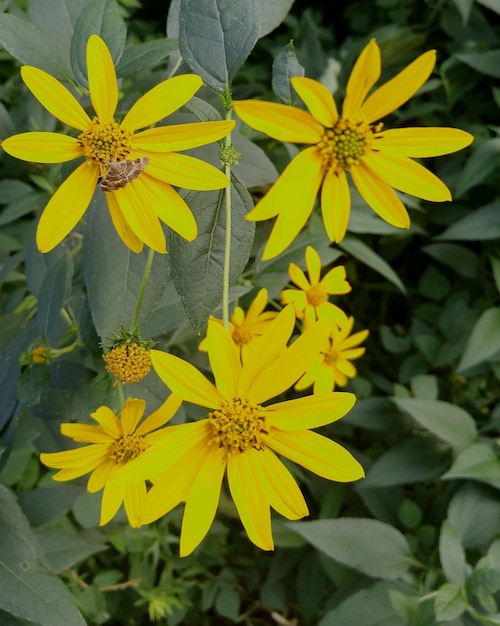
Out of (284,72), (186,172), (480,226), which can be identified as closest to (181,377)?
(186,172)

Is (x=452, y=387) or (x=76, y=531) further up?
(x=452, y=387)

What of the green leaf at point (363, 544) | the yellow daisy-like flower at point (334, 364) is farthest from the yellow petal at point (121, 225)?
the green leaf at point (363, 544)

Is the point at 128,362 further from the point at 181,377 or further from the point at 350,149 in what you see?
the point at 350,149

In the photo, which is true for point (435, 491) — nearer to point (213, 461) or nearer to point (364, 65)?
point (213, 461)

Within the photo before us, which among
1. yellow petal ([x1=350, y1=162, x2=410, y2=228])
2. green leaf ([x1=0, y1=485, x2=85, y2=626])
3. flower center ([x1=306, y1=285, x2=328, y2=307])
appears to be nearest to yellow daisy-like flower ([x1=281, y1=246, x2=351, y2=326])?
flower center ([x1=306, y1=285, x2=328, y2=307])

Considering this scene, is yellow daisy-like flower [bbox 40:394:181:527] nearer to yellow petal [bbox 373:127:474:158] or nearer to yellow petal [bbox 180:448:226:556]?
yellow petal [bbox 180:448:226:556]

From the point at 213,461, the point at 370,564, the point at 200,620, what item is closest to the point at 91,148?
the point at 213,461

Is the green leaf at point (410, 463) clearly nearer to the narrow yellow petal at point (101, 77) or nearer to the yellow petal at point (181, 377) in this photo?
the yellow petal at point (181, 377)
